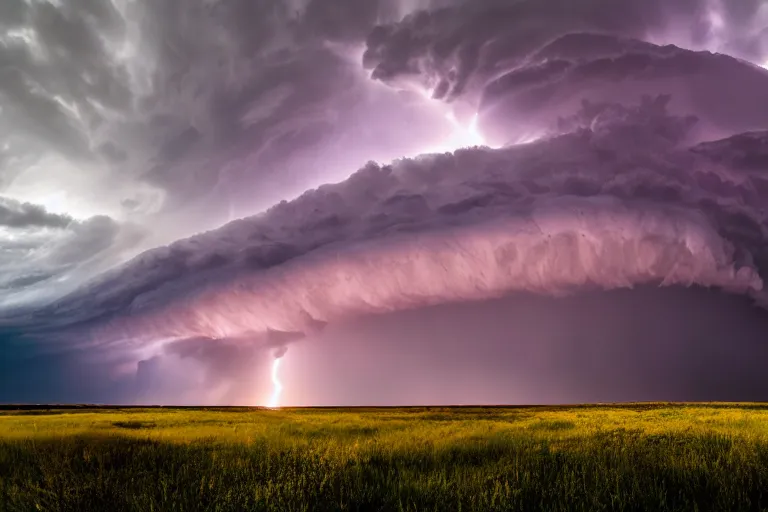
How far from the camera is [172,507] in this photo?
5.30m

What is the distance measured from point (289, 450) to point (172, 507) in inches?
242

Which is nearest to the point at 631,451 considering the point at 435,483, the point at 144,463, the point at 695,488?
the point at 695,488

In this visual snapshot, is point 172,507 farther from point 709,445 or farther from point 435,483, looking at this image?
point 709,445

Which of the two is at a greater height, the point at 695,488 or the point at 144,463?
the point at 695,488

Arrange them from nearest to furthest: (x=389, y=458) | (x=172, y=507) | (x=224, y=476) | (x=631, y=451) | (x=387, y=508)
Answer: (x=172, y=507) < (x=387, y=508) < (x=224, y=476) < (x=389, y=458) < (x=631, y=451)

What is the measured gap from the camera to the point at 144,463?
32.9 feet

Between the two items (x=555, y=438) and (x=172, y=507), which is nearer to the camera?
(x=172, y=507)

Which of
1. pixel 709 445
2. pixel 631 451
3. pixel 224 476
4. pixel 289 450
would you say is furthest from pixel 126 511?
pixel 709 445

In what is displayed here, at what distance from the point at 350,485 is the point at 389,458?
2.84 m

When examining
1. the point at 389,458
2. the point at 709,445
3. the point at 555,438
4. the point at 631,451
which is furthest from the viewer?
the point at 555,438

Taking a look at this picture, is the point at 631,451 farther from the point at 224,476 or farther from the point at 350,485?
the point at 224,476

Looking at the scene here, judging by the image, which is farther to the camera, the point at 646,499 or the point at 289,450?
the point at 289,450

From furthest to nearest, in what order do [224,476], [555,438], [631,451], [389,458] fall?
[555,438] < [631,451] < [389,458] < [224,476]

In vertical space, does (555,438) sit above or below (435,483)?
below
